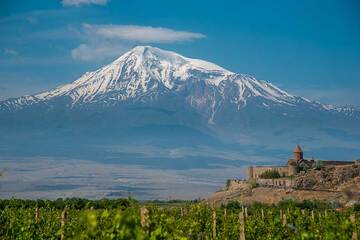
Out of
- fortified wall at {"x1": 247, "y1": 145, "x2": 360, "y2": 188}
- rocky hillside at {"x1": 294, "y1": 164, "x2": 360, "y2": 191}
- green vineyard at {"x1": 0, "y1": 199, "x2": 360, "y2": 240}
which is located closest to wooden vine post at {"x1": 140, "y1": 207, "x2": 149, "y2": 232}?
green vineyard at {"x1": 0, "y1": 199, "x2": 360, "y2": 240}

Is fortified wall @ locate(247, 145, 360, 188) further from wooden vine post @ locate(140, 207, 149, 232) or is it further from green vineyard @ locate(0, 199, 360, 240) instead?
wooden vine post @ locate(140, 207, 149, 232)

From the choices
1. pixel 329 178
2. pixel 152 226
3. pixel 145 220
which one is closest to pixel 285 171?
pixel 329 178

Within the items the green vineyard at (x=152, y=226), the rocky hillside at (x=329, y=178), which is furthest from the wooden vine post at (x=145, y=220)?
the rocky hillside at (x=329, y=178)

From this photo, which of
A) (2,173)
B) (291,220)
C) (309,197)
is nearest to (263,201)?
(309,197)

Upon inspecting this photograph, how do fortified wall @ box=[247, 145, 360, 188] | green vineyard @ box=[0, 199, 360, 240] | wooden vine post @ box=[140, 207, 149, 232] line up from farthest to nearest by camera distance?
1. fortified wall @ box=[247, 145, 360, 188]
2. wooden vine post @ box=[140, 207, 149, 232]
3. green vineyard @ box=[0, 199, 360, 240]

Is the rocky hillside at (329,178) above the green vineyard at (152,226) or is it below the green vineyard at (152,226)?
above

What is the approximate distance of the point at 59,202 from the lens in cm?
5262

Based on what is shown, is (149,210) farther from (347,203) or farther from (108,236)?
(347,203)

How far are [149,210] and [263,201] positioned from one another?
4881cm

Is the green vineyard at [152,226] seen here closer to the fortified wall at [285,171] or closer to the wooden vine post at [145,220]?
the wooden vine post at [145,220]

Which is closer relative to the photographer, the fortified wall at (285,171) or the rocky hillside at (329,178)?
the rocky hillside at (329,178)

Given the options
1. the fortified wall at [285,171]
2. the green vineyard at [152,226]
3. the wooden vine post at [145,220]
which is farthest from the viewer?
the fortified wall at [285,171]

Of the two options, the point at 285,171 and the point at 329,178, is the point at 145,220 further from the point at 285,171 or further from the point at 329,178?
the point at 285,171

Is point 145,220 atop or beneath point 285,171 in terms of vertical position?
beneath
